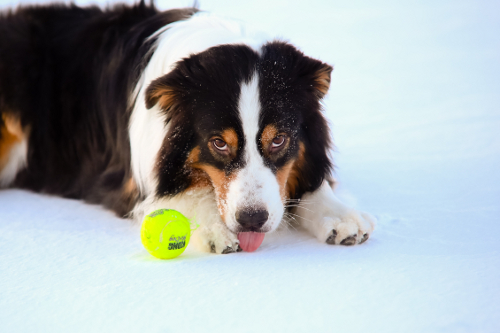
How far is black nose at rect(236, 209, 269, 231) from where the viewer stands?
2.42 metres

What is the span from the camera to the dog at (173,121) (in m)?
2.60

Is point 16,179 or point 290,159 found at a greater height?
point 290,159

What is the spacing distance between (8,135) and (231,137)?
2.59 meters

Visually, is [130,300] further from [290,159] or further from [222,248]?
[290,159]

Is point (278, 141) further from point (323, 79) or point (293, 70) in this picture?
point (323, 79)

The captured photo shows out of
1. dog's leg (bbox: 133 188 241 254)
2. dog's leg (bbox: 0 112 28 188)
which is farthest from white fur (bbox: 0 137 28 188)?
dog's leg (bbox: 133 188 241 254)

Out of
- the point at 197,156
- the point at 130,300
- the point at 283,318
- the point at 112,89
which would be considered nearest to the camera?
the point at 283,318

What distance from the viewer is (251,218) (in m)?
2.43

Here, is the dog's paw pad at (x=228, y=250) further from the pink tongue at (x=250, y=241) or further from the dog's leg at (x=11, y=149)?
the dog's leg at (x=11, y=149)

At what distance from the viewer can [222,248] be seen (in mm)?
2584

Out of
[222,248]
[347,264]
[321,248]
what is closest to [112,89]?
[222,248]

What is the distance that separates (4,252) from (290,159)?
1617mm

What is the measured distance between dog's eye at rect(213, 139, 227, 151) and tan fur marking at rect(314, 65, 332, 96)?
73 centimetres

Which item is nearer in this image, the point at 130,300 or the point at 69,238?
the point at 130,300
